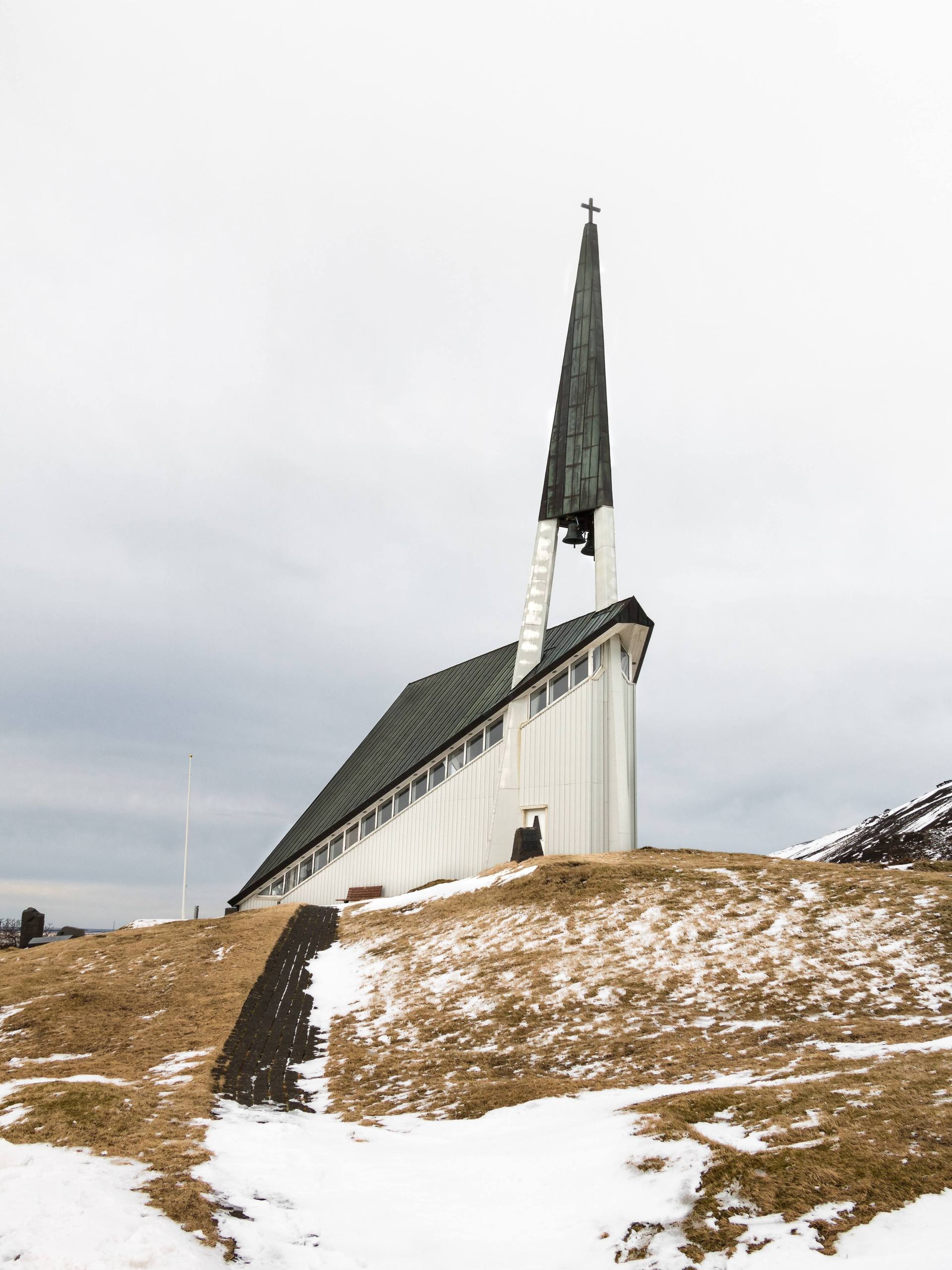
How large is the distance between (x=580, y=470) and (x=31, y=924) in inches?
1007

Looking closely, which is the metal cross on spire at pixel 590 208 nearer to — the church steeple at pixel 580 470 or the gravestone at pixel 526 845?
the church steeple at pixel 580 470

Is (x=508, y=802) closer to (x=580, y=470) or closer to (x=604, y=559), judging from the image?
(x=604, y=559)

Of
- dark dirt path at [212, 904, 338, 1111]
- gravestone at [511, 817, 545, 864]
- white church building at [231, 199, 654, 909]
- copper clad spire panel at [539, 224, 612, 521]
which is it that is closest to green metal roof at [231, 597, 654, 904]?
white church building at [231, 199, 654, 909]

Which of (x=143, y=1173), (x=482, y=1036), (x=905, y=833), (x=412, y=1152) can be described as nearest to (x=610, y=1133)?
(x=412, y=1152)

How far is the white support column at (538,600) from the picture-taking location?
1331 inches

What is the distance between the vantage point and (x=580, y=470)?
35.4 m

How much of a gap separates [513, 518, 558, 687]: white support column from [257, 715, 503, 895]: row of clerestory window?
2.22 meters

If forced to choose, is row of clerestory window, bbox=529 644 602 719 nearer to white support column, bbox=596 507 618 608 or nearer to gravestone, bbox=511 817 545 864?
white support column, bbox=596 507 618 608

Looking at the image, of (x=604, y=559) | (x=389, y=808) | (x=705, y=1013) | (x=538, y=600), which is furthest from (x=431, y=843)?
(x=705, y=1013)

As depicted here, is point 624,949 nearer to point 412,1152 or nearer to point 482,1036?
point 482,1036

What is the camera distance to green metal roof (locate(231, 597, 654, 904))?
32531mm

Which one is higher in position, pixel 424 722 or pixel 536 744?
pixel 424 722

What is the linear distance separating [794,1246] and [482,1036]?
9128mm

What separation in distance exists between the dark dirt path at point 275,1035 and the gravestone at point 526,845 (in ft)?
17.9
